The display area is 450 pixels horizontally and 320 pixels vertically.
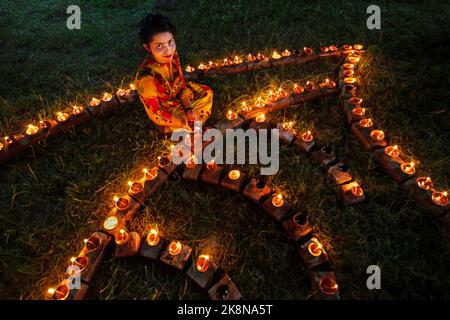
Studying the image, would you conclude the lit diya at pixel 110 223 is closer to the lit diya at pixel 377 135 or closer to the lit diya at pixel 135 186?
the lit diya at pixel 135 186

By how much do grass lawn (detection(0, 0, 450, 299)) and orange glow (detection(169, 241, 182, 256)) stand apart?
246 millimetres

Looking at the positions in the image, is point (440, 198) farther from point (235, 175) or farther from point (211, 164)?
point (211, 164)

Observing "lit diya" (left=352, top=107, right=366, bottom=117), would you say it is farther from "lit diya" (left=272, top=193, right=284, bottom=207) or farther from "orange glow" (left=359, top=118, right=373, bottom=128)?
"lit diya" (left=272, top=193, right=284, bottom=207)

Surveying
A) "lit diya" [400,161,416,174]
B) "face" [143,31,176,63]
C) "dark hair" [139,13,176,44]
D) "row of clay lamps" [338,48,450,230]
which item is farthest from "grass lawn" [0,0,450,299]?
"dark hair" [139,13,176,44]

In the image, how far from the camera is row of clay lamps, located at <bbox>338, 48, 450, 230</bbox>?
3162 mm

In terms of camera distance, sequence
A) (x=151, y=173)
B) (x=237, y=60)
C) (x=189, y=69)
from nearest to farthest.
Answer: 1. (x=151, y=173)
2. (x=189, y=69)
3. (x=237, y=60)

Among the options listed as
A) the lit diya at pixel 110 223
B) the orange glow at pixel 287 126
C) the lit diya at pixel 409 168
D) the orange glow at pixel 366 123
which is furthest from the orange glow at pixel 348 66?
the lit diya at pixel 110 223

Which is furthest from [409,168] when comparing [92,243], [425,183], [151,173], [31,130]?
[31,130]

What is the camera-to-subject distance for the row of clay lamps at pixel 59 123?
12.7 ft

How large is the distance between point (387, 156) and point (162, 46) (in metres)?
3.01

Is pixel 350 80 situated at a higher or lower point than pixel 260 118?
higher

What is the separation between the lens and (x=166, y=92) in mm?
3883

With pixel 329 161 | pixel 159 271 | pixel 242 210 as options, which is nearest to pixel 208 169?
pixel 242 210

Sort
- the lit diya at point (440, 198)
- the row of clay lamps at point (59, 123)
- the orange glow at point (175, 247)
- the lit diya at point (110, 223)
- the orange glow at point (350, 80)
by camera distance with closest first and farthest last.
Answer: the orange glow at point (175, 247) < the lit diya at point (110, 223) < the lit diya at point (440, 198) < the row of clay lamps at point (59, 123) < the orange glow at point (350, 80)
